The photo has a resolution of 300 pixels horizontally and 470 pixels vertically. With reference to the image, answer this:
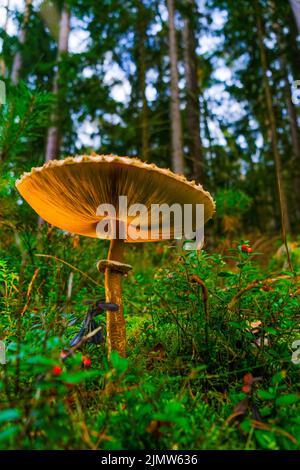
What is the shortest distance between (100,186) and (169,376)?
0.93 m

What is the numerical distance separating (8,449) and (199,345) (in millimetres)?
962

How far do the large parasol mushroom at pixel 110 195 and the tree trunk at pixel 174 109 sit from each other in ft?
14.0

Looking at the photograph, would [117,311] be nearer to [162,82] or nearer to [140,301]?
[140,301]

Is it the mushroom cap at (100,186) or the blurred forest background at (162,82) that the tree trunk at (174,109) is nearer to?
the blurred forest background at (162,82)

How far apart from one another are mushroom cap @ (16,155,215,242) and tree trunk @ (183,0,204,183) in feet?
16.8

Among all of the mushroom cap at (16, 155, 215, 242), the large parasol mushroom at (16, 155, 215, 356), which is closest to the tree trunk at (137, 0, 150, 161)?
the large parasol mushroom at (16, 155, 215, 356)

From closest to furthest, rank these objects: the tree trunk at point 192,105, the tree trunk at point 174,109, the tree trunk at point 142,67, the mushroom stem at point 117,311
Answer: the mushroom stem at point 117,311, the tree trunk at point 174,109, the tree trunk at point 192,105, the tree trunk at point 142,67

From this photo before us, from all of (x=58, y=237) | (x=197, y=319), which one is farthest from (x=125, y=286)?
(x=197, y=319)

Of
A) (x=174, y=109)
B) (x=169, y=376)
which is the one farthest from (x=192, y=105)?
(x=169, y=376)

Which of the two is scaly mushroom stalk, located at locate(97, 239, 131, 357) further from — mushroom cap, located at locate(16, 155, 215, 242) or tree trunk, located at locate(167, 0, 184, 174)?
tree trunk, located at locate(167, 0, 184, 174)

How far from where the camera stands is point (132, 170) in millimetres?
1388

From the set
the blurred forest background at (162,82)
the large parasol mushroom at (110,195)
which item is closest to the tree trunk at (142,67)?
the blurred forest background at (162,82)

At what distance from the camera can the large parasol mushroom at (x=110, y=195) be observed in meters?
1.38

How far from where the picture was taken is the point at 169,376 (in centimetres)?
141
